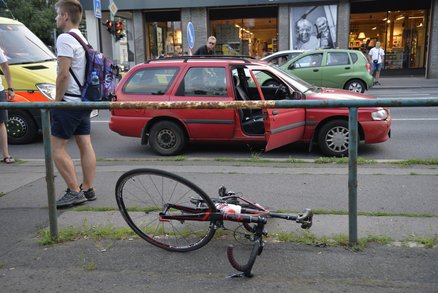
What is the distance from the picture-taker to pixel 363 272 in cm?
314

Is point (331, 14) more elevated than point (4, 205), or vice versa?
point (331, 14)

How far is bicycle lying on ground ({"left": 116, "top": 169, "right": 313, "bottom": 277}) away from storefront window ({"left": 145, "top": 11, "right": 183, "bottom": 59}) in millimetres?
22628

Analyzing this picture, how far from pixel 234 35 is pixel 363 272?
79.4 feet

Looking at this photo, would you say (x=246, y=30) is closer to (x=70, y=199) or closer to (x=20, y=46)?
(x=20, y=46)

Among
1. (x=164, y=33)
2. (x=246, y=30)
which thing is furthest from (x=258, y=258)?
(x=164, y=33)

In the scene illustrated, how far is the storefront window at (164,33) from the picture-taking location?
2612 cm

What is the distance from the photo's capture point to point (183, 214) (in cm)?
357

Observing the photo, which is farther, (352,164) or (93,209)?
(93,209)

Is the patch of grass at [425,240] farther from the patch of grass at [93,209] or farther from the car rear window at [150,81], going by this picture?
the car rear window at [150,81]

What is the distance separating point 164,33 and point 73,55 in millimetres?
23561

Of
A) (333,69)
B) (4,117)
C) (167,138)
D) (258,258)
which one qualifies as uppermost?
(333,69)

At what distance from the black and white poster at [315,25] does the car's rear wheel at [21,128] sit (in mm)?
17861

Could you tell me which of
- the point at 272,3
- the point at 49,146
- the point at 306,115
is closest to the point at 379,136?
the point at 306,115

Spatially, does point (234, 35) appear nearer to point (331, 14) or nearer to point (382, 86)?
point (331, 14)
